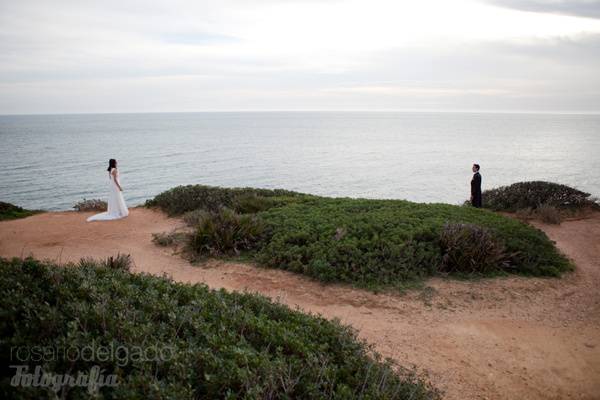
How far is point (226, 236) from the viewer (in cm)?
1086

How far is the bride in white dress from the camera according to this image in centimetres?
1501

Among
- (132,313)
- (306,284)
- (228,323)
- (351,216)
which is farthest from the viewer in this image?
(351,216)

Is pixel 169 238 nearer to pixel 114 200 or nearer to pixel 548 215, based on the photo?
pixel 114 200

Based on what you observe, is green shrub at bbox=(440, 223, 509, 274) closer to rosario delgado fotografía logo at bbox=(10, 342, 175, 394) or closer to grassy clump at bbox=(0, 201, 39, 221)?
rosario delgado fotografía logo at bbox=(10, 342, 175, 394)

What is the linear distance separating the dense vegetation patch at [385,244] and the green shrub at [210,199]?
2.11 m

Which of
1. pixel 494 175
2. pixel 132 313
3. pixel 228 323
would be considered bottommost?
pixel 494 175

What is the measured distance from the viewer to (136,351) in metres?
3.35

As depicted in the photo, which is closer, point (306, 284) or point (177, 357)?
point (177, 357)

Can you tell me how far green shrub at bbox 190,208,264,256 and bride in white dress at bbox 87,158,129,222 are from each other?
5.52m

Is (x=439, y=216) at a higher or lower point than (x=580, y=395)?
higher

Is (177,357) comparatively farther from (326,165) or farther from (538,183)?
(326,165)

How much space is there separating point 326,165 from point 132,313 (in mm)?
47502

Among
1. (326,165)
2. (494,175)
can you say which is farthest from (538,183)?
(326,165)

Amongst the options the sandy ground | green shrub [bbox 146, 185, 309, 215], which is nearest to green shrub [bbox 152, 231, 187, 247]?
the sandy ground
